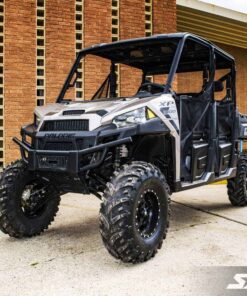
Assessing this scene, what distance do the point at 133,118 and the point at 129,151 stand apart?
0.38 m

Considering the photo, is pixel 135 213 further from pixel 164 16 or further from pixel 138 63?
pixel 164 16

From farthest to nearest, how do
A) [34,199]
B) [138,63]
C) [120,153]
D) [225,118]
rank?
[138,63] < [225,118] < [34,199] < [120,153]

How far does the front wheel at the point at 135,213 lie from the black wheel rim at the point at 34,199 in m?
1.25

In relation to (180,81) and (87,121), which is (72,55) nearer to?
(180,81)

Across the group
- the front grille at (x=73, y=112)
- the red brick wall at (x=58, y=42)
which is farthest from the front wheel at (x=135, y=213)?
the red brick wall at (x=58, y=42)

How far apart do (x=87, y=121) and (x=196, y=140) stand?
155 cm

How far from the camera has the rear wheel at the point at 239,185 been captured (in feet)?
19.1

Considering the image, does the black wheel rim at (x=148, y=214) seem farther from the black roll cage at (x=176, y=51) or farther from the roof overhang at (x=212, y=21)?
the roof overhang at (x=212, y=21)

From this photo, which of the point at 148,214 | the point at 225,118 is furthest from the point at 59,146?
the point at 225,118

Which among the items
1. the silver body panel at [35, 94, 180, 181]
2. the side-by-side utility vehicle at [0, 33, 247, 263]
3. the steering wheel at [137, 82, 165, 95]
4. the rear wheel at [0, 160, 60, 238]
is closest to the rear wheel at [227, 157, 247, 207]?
the side-by-side utility vehicle at [0, 33, 247, 263]

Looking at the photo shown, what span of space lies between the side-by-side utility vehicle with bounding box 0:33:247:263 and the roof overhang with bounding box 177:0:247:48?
604 centimetres

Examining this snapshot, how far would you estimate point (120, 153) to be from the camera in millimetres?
3826

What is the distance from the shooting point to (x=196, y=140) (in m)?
4.70

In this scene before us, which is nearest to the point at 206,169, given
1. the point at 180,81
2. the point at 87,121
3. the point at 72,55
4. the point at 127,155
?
the point at 127,155
